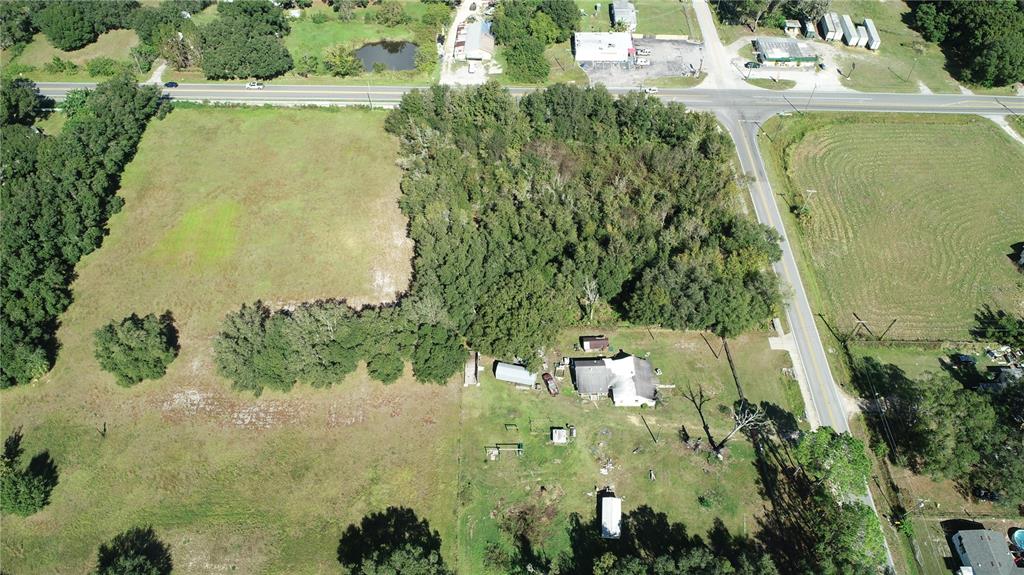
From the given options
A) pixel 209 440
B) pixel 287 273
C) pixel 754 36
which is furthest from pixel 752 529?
pixel 754 36

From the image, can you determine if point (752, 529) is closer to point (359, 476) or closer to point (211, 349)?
point (359, 476)

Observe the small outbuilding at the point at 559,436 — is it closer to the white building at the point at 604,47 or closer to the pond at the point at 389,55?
the white building at the point at 604,47

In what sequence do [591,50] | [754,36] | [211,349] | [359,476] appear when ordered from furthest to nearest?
[754,36], [591,50], [211,349], [359,476]

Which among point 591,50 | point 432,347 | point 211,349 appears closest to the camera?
point 432,347

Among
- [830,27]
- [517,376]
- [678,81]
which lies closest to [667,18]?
[678,81]

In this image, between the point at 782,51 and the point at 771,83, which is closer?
the point at 771,83

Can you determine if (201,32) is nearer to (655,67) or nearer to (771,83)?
(655,67)

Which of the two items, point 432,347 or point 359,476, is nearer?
point 359,476

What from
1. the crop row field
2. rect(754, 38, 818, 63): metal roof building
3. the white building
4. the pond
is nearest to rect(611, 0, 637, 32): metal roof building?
the white building
